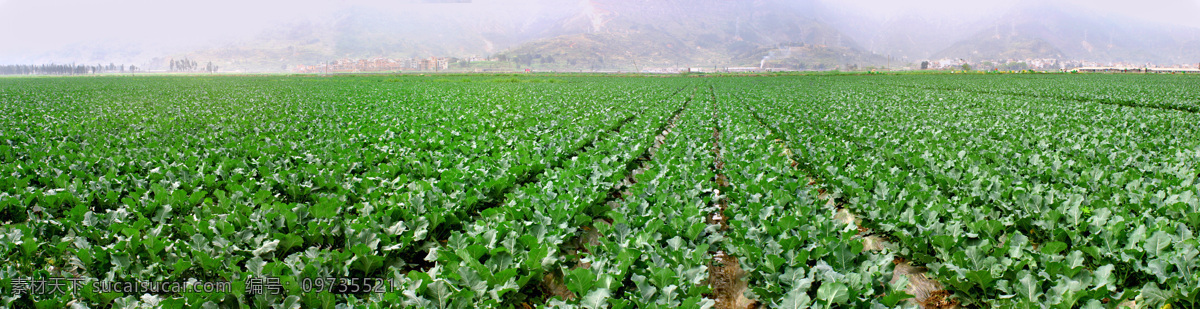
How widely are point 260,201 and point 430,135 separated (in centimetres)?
570

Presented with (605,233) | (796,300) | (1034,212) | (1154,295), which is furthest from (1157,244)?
(605,233)

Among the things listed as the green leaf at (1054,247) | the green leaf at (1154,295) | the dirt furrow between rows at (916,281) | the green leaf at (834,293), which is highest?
the green leaf at (1054,247)

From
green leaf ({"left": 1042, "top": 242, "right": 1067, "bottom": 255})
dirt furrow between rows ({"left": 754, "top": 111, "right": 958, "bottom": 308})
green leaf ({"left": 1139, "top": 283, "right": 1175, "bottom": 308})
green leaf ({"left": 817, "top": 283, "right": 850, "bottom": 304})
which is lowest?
dirt furrow between rows ({"left": 754, "top": 111, "right": 958, "bottom": 308})

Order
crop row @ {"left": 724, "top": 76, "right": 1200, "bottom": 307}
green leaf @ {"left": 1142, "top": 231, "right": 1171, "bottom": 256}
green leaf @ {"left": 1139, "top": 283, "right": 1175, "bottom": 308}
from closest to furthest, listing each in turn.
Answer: green leaf @ {"left": 1139, "top": 283, "right": 1175, "bottom": 308}, crop row @ {"left": 724, "top": 76, "right": 1200, "bottom": 307}, green leaf @ {"left": 1142, "top": 231, "right": 1171, "bottom": 256}

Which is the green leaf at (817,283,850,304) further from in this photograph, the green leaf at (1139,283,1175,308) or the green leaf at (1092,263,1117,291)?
the green leaf at (1139,283,1175,308)

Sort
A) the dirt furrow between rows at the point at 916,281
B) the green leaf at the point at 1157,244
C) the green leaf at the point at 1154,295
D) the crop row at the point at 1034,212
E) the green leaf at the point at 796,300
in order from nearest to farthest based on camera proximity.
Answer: the green leaf at the point at 796,300
the green leaf at the point at 1154,295
the crop row at the point at 1034,212
the green leaf at the point at 1157,244
the dirt furrow between rows at the point at 916,281

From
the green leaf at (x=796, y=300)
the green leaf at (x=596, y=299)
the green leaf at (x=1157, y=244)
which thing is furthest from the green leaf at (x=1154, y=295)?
the green leaf at (x=596, y=299)

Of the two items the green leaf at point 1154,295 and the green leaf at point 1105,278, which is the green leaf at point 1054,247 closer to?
the green leaf at point 1105,278

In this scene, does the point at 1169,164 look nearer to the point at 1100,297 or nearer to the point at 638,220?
the point at 1100,297

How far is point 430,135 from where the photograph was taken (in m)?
10.7

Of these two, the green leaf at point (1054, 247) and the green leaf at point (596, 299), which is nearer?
the green leaf at point (596, 299)

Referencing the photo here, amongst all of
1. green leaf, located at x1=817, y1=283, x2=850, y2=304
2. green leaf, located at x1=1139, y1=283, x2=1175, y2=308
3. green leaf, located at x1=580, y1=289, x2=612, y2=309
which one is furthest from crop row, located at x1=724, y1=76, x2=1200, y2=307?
green leaf, located at x1=580, y1=289, x2=612, y2=309

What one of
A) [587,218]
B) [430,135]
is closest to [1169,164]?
[587,218]

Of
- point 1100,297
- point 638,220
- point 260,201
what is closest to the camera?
point 1100,297
